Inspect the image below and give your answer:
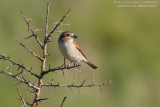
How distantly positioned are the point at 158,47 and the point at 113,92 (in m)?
3.01

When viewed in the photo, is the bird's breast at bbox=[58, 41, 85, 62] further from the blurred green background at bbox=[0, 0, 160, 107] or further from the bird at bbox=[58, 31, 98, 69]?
the blurred green background at bbox=[0, 0, 160, 107]

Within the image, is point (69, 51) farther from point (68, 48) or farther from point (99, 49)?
point (99, 49)

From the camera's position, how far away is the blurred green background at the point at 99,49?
9.38 m

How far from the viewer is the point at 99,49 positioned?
460 inches

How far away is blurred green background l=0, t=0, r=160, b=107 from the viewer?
30.8ft

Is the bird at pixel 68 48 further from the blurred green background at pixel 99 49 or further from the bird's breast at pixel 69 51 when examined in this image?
the blurred green background at pixel 99 49

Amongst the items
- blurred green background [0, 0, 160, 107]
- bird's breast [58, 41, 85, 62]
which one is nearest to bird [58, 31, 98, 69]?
bird's breast [58, 41, 85, 62]

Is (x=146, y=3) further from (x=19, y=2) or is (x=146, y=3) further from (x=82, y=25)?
(x=19, y=2)

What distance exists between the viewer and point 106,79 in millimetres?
10734

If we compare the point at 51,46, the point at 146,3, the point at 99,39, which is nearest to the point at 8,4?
the point at 51,46

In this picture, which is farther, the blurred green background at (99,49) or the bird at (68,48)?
the blurred green background at (99,49)

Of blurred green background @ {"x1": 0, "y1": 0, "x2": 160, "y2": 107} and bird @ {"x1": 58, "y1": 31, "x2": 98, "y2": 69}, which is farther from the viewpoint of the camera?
blurred green background @ {"x1": 0, "y1": 0, "x2": 160, "y2": 107}

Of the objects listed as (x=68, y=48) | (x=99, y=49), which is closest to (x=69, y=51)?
(x=68, y=48)

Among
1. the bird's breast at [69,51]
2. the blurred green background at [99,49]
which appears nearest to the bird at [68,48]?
the bird's breast at [69,51]
